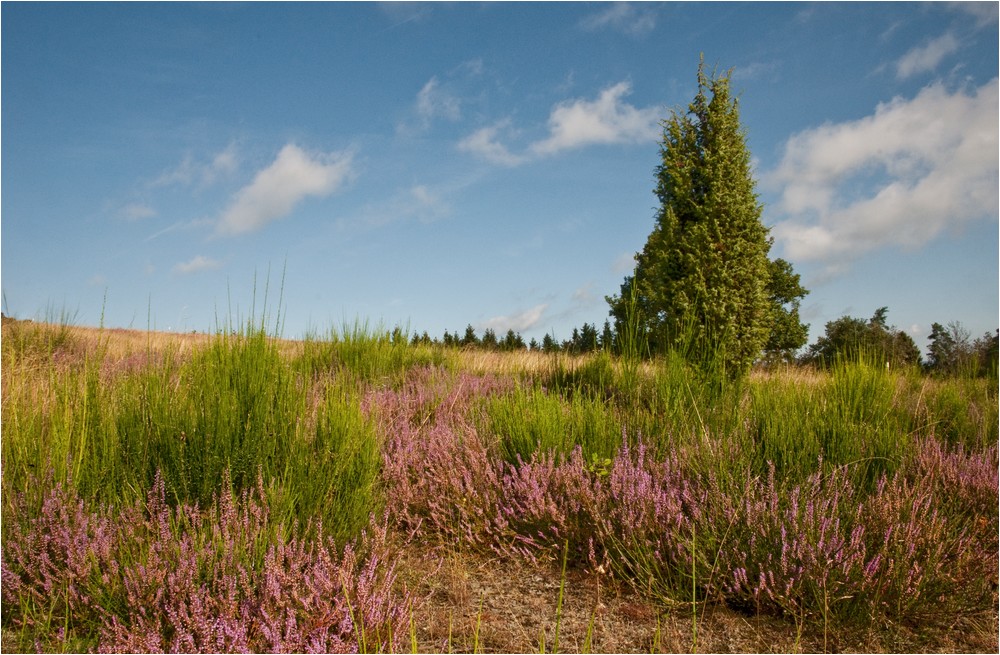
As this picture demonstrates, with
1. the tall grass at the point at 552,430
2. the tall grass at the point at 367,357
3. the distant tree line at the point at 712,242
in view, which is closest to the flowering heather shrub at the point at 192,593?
the tall grass at the point at 552,430

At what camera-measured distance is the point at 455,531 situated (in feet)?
10.1

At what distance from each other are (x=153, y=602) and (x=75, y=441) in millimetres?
1339

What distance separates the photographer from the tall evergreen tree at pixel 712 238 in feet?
35.3

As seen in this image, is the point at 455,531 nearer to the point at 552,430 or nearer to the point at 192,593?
the point at 552,430

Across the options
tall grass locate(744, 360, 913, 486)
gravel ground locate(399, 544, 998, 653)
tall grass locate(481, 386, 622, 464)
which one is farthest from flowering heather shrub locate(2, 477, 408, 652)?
tall grass locate(744, 360, 913, 486)

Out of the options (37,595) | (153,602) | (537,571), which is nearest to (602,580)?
(537,571)

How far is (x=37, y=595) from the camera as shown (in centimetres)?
222

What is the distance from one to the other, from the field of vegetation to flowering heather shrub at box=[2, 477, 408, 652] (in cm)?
1

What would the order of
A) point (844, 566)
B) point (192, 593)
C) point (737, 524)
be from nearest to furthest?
point (192, 593)
point (844, 566)
point (737, 524)

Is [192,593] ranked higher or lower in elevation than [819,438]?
lower

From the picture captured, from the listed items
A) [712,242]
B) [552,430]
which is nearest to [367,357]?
[552,430]

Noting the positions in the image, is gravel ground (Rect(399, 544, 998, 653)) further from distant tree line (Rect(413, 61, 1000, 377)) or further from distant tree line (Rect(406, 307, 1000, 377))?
distant tree line (Rect(413, 61, 1000, 377))

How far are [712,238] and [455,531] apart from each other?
9.16m

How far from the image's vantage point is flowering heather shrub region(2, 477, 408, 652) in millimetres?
2002
